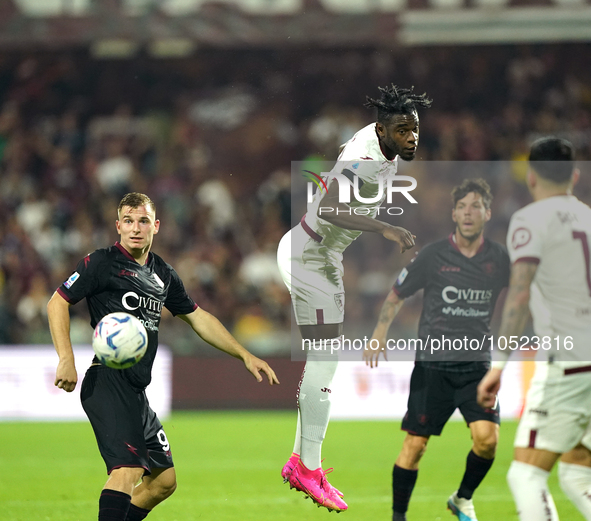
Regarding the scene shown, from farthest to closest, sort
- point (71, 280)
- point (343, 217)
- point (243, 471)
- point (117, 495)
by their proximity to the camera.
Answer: point (243, 471), point (343, 217), point (71, 280), point (117, 495)

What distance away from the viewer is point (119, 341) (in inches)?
196

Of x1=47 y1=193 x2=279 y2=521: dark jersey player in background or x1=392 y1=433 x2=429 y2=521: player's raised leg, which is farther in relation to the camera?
x1=392 y1=433 x2=429 y2=521: player's raised leg

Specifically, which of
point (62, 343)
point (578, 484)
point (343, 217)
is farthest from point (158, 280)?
point (578, 484)

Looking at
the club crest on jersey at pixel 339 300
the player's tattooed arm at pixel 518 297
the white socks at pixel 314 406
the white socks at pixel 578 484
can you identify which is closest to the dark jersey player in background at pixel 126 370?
the white socks at pixel 314 406

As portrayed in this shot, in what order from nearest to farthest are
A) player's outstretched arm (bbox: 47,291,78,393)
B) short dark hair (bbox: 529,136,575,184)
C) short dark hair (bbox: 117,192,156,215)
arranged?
1. short dark hair (bbox: 529,136,575,184)
2. player's outstretched arm (bbox: 47,291,78,393)
3. short dark hair (bbox: 117,192,156,215)

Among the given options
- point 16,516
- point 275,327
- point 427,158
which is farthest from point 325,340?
point 427,158

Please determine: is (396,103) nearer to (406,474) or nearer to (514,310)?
(514,310)

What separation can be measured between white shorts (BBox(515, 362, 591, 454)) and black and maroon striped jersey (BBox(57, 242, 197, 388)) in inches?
91.1

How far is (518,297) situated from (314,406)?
2106mm

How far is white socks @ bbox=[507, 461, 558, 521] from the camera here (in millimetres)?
4297

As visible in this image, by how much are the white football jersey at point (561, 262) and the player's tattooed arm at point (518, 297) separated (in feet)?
0.18

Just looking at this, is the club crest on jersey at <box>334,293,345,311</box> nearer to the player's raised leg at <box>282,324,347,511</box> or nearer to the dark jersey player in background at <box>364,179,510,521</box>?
the player's raised leg at <box>282,324,347,511</box>

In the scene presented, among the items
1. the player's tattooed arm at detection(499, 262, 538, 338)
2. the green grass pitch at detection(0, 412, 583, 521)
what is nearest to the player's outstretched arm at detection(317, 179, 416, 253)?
the player's tattooed arm at detection(499, 262, 538, 338)

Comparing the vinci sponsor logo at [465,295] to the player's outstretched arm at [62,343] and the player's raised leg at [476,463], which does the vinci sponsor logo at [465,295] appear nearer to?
the player's raised leg at [476,463]
